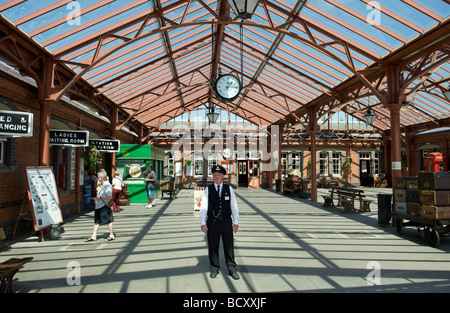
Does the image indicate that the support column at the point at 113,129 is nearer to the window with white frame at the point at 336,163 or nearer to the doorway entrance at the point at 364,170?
the window with white frame at the point at 336,163

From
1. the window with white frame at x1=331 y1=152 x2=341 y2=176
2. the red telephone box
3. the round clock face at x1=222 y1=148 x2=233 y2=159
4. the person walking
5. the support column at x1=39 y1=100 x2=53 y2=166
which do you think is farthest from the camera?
the window with white frame at x1=331 y1=152 x2=341 y2=176

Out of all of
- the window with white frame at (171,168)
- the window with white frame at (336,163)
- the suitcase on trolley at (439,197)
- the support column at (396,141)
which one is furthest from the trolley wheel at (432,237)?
the window with white frame at (171,168)

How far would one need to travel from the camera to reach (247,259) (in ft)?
16.9

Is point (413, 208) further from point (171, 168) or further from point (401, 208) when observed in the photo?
point (171, 168)

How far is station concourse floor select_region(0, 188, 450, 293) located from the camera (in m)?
3.97

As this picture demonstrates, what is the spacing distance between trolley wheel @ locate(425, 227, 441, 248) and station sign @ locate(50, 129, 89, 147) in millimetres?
8028

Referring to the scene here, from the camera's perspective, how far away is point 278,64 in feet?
39.1

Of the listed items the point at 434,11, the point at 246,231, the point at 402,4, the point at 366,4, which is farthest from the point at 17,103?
the point at 434,11

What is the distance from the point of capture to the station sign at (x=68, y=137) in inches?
298

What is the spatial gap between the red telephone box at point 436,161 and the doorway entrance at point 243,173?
12302 millimetres

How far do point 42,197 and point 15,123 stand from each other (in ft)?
6.76

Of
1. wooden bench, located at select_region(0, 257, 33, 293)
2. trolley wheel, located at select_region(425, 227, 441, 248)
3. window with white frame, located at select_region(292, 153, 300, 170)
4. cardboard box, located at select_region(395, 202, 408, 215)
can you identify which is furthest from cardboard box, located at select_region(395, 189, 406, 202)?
window with white frame, located at select_region(292, 153, 300, 170)

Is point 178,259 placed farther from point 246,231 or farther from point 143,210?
point 143,210

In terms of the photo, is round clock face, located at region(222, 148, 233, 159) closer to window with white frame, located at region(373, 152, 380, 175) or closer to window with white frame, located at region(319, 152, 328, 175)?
window with white frame, located at region(319, 152, 328, 175)
